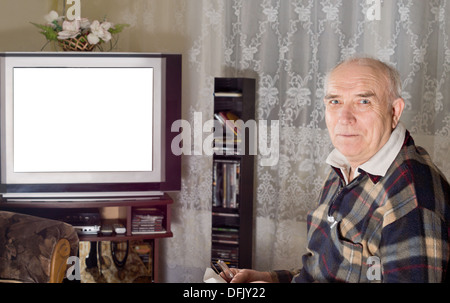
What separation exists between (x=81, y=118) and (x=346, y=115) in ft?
5.84

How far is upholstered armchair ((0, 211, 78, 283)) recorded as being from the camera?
2197mm

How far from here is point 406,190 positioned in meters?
1.25

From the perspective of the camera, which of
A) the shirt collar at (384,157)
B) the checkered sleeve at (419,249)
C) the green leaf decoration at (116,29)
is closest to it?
the checkered sleeve at (419,249)

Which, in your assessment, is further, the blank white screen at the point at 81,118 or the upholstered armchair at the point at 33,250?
the blank white screen at the point at 81,118

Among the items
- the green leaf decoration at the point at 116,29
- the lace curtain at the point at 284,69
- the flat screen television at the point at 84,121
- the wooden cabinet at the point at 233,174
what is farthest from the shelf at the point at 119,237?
the green leaf decoration at the point at 116,29

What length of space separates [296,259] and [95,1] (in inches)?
80.0

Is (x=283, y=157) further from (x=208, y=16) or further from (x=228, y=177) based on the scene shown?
(x=208, y=16)

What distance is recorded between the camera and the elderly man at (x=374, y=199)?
3.92ft

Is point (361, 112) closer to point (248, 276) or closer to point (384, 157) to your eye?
point (384, 157)

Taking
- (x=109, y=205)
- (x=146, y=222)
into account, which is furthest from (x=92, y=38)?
(x=146, y=222)

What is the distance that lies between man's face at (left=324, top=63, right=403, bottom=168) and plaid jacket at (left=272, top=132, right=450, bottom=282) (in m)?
0.07

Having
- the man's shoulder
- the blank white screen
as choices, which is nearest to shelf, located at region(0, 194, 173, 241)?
the blank white screen

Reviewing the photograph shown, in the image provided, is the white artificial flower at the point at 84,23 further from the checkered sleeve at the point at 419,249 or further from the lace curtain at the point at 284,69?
the checkered sleeve at the point at 419,249

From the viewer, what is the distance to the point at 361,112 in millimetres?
1446
